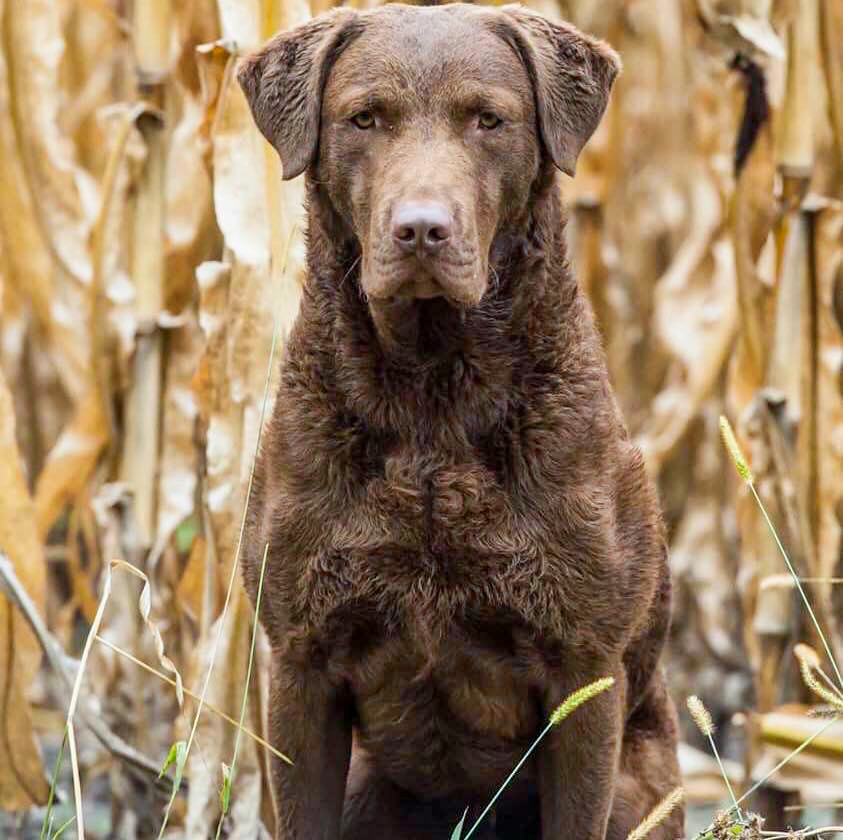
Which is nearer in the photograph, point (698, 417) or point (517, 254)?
point (517, 254)

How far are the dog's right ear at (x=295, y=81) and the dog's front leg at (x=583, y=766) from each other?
1087mm

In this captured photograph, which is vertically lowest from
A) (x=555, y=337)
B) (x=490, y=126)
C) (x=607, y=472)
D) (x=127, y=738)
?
(x=127, y=738)

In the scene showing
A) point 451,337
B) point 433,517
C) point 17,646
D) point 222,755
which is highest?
point 451,337

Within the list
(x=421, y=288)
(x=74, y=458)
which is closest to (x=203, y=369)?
(x=74, y=458)

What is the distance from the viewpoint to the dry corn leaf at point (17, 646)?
389 centimetres

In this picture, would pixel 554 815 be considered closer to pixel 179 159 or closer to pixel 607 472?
pixel 607 472

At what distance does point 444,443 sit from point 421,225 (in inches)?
17.7

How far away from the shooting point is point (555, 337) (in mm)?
3209

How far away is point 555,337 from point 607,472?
10.2 inches

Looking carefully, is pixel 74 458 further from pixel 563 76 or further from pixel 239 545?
pixel 563 76

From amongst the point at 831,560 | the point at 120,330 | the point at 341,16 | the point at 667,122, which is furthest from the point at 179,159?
the point at 667,122

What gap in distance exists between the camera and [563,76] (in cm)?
320

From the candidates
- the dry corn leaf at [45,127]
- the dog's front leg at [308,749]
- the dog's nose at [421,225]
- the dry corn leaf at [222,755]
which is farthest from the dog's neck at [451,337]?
the dry corn leaf at [45,127]

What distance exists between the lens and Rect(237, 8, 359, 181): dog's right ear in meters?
3.17
